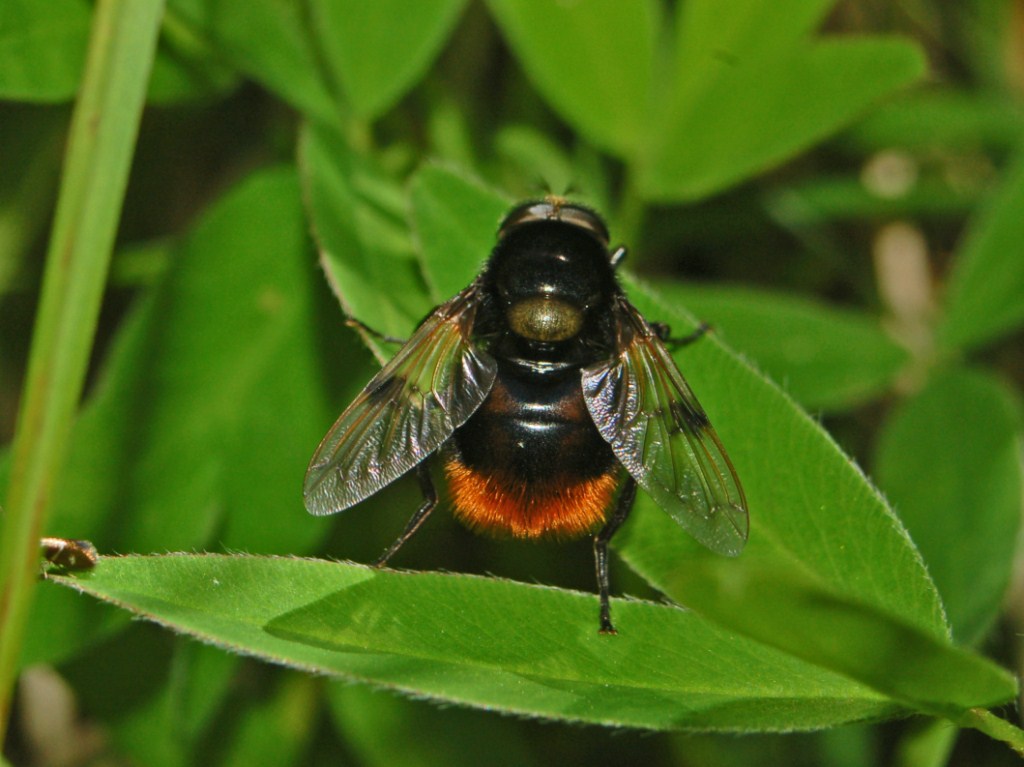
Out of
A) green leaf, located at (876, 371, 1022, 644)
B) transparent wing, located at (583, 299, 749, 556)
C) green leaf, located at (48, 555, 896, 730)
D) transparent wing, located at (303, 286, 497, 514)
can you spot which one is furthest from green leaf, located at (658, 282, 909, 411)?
green leaf, located at (48, 555, 896, 730)

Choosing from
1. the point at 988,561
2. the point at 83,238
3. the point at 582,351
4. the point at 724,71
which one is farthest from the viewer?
the point at 724,71

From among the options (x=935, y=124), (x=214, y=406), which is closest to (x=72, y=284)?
(x=214, y=406)

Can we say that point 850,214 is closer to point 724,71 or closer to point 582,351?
point 724,71

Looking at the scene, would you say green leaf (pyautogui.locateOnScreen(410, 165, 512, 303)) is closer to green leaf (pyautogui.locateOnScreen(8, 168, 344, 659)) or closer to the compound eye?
the compound eye

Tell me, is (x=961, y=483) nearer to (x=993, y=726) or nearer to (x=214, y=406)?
(x=993, y=726)

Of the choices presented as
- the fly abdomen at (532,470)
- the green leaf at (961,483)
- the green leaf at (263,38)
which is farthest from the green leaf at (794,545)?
the green leaf at (263,38)

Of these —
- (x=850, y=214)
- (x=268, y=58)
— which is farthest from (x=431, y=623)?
(x=850, y=214)
